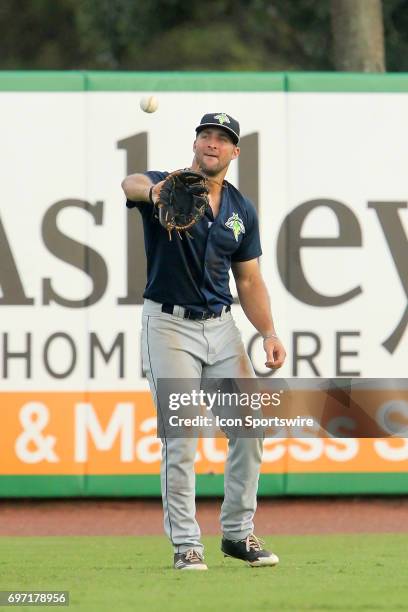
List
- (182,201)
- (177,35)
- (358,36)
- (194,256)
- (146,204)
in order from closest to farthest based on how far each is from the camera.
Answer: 1. (182,201)
2. (146,204)
3. (194,256)
4. (358,36)
5. (177,35)

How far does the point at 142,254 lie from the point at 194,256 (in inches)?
122

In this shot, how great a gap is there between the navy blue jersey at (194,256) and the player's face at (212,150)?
0.15 meters

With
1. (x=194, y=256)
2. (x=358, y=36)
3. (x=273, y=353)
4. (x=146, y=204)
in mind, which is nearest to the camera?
(x=146, y=204)

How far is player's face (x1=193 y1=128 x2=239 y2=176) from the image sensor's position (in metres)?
6.45

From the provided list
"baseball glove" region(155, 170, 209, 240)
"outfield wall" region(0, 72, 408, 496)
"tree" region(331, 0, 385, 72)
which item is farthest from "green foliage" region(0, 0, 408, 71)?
"baseball glove" region(155, 170, 209, 240)

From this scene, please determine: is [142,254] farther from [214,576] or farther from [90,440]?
[214,576]

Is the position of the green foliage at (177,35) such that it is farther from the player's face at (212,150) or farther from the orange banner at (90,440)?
the player's face at (212,150)

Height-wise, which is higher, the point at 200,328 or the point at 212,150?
the point at 212,150

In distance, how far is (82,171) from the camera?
945cm

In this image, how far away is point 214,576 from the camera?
6.14 meters

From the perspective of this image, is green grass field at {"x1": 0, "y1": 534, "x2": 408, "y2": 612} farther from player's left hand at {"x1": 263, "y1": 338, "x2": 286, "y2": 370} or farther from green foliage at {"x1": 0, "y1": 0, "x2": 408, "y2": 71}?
green foliage at {"x1": 0, "y1": 0, "x2": 408, "y2": 71}

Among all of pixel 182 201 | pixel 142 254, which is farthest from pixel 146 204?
pixel 142 254

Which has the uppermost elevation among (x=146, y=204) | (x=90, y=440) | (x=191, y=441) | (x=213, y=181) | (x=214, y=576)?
(x=213, y=181)

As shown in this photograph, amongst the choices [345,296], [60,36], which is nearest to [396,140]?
[345,296]
